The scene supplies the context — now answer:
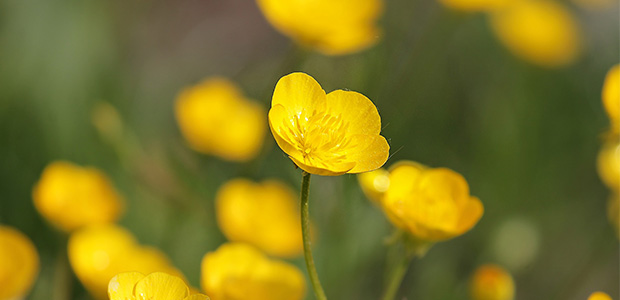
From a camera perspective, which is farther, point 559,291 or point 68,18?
point 68,18

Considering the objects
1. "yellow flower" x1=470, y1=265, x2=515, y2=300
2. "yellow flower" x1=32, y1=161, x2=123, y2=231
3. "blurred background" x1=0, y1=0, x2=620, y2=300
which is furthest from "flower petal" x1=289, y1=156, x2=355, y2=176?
"yellow flower" x1=32, y1=161, x2=123, y2=231

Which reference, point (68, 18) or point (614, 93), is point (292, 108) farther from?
point (68, 18)

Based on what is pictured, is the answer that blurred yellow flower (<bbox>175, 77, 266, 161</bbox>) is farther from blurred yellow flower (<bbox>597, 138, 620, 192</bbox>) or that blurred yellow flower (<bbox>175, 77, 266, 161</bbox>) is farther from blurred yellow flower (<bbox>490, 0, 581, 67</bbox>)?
blurred yellow flower (<bbox>490, 0, 581, 67</bbox>)

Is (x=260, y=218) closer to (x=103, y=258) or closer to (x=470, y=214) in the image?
(x=103, y=258)

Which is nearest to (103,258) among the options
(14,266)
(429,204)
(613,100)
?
Answer: (14,266)

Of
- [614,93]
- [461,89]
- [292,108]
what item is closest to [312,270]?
[292,108]

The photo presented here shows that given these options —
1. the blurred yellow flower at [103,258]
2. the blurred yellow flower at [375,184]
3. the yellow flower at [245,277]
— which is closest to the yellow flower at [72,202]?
the blurred yellow flower at [103,258]
